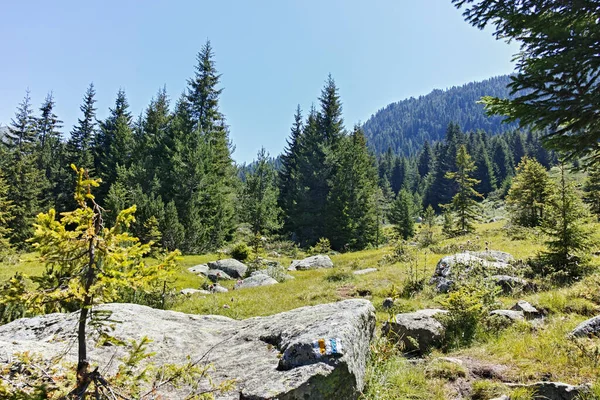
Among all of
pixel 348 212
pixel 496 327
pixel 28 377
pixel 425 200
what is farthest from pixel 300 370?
pixel 425 200

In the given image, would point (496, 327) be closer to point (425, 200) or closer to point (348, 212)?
point (348, 212)

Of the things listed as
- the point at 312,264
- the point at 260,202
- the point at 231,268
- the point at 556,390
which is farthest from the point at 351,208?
the point at 556,390

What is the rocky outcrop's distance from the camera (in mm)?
9547

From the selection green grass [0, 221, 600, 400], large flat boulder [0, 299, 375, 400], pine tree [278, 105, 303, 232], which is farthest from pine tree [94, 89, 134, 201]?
large flat boulder [0, 299, 375, 400]

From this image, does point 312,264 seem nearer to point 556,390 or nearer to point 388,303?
point 388,303

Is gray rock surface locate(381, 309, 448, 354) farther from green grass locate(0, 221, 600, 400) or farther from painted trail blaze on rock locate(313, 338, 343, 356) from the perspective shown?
painted trail blaze on rock locate(313, 338, 343, 356)

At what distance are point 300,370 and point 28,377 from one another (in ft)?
7.25

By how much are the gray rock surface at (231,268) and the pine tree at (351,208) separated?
53.9 ft

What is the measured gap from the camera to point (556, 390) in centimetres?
417

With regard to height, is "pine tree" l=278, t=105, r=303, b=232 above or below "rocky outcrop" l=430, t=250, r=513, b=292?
above

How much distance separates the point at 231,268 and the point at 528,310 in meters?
15.9

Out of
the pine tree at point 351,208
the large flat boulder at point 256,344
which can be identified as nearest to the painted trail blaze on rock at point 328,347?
the large flat boulder at point 256,344

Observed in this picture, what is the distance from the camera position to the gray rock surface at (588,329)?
552 cm

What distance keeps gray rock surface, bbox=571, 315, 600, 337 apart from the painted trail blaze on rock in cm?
452
